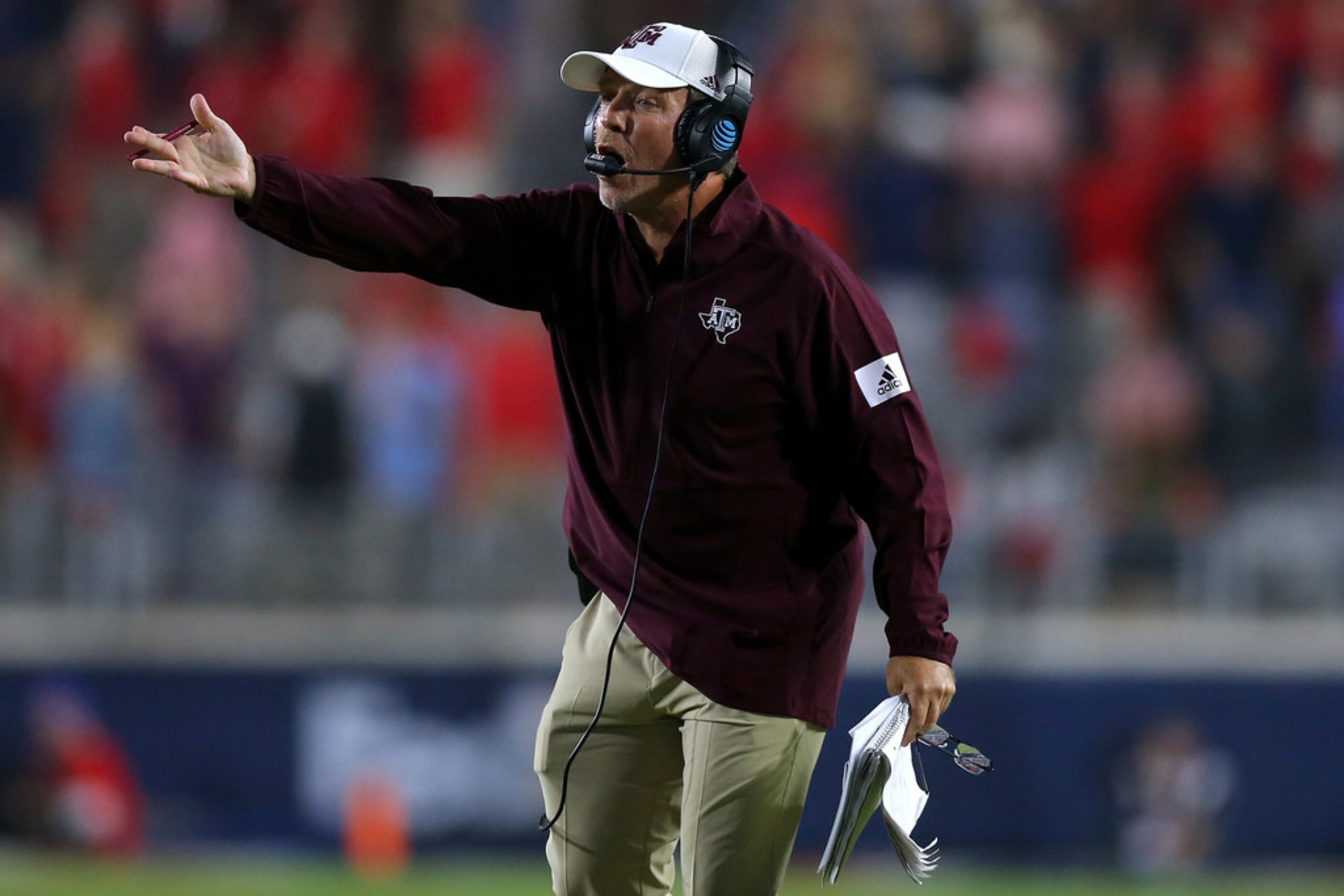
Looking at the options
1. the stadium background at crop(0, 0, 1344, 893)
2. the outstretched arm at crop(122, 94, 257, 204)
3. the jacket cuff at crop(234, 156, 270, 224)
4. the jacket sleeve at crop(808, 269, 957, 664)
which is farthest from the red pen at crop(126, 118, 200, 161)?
the stadium background at crop(0, 0, 1344, 893)

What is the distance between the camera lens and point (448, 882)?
841 centimetres

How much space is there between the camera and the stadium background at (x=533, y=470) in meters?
8.84

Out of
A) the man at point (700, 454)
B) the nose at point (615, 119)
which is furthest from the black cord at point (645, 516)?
the nose at point (615, 119)

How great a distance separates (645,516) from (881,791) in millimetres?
715

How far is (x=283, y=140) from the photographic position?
10.1 metres

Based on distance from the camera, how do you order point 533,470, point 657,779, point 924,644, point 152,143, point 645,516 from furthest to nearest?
point 533,470 → point 657,779 → point 645,516 → point 924,644 → point 152,143

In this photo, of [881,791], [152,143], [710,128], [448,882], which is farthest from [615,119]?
[448,882]

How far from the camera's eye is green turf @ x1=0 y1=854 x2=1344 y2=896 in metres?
8.02

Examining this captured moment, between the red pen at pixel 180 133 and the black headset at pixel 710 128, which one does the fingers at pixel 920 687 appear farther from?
the red pen at pixel 180 133

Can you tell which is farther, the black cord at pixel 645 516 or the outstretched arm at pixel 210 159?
the black cord at pixel 645 516

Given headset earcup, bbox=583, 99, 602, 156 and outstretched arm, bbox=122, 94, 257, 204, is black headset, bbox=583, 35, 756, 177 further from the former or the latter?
outstretched arm, bbox=122, 94, 257, 204

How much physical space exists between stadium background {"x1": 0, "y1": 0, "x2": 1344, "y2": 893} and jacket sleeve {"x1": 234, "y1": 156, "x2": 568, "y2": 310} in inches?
179

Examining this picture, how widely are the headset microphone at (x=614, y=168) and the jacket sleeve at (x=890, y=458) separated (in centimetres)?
36

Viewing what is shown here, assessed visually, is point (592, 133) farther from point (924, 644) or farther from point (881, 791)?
point (881, 791)
